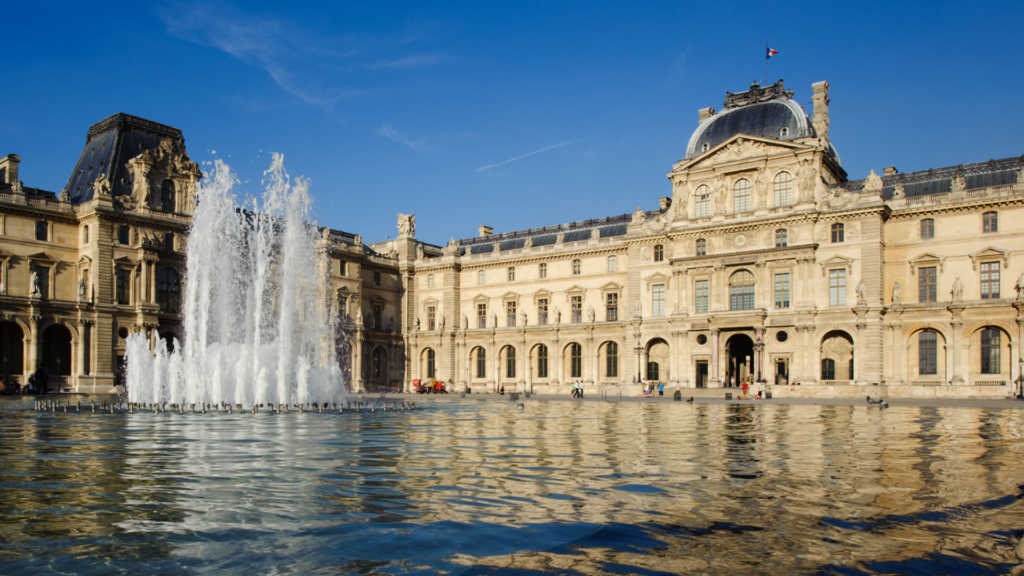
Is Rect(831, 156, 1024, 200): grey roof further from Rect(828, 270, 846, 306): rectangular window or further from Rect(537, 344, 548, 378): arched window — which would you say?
Rect(537, 344, 548, 378): arched window

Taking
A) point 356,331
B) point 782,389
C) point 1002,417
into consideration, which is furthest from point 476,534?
point 356,331

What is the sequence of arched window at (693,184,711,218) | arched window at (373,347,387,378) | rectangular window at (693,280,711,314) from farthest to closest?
arched window at (373,347,387,378)
arched window at (693,184,711,218)
rectangular window at (693,280,711,314)

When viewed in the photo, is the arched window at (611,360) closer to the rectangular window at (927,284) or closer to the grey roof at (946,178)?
the grey roof at (946,178)

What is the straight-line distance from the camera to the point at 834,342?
189 feet

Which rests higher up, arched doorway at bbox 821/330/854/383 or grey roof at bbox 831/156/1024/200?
grey roof at bbox 831/156/1024/200

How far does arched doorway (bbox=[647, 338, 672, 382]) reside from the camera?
212 ft

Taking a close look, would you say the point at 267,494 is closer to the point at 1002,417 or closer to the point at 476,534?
the point at 476,534

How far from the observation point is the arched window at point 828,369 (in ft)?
189

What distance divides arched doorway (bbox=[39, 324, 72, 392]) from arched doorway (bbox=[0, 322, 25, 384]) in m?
1.36

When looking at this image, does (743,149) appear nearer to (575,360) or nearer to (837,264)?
(837,264)

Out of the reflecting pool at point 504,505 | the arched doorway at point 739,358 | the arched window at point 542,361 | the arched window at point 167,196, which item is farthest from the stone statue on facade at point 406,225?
the reflecting pool at point 504,505

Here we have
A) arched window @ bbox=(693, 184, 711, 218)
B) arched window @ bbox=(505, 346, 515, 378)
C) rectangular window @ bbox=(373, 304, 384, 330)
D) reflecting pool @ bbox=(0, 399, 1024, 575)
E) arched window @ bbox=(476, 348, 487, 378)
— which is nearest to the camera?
reflecting pool @ bbox=(0, 399, 1024, 575)

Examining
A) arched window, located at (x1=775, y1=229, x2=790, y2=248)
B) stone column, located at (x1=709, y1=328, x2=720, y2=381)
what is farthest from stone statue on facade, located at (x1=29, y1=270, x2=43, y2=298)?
arched window, located at (x1=775, y1=229, x2=790, y2=248)

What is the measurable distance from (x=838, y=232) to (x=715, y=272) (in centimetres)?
917
